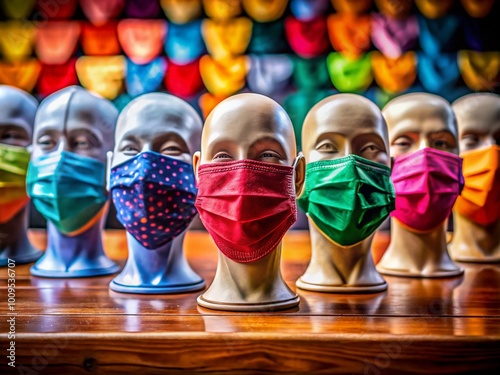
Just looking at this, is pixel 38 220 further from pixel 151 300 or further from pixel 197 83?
pixel 151 300

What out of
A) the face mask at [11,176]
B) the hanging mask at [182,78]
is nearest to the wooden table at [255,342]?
the face mask at [11,176]

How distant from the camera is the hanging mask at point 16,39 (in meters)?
5.21

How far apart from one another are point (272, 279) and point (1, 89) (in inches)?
80.9

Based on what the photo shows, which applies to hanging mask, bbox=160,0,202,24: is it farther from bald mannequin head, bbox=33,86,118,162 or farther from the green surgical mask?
the green surgical mask

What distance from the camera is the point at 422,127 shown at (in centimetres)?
290

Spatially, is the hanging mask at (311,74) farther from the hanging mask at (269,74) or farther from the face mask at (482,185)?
the face mask at (482,185)

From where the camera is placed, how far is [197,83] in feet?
17.2

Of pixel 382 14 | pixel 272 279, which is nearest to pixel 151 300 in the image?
pixel 272 279

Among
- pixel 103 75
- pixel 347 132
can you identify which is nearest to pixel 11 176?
pixel 347 132

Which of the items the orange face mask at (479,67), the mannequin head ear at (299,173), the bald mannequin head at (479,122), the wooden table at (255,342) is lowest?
the wooden table at (255,342)

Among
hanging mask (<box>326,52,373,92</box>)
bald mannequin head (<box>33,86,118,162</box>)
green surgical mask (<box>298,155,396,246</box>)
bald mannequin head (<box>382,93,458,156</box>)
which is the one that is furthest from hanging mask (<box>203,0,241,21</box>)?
green surgical mask (<box>298,155,396,246</box>)

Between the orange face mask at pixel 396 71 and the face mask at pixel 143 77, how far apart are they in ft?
6.30

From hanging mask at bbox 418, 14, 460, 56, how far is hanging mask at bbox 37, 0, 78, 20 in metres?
3.19

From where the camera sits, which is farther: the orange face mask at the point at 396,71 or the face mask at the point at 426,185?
the orange face mask at the point at 396,71
